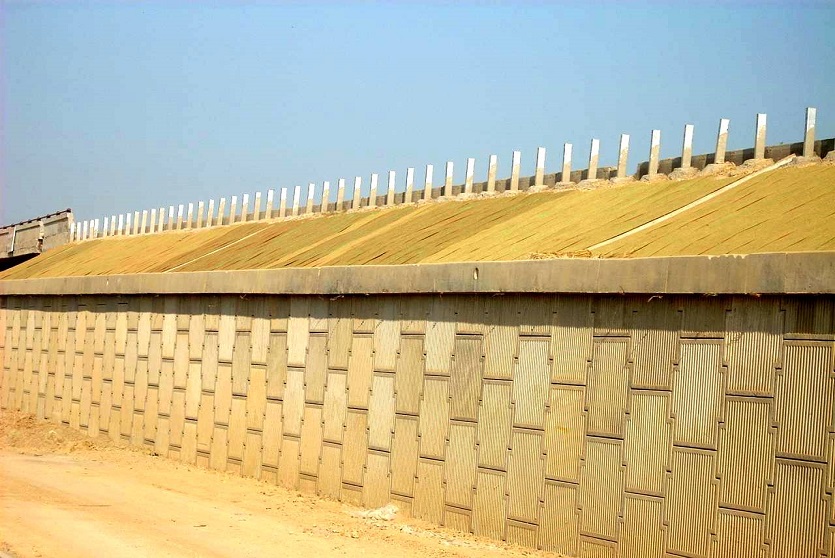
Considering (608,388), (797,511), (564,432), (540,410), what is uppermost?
(608,388)

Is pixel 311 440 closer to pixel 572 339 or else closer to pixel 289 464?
pixel 289 464

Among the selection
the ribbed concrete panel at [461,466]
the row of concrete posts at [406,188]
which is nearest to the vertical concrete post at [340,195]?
the row of concrete posts at [406,188]

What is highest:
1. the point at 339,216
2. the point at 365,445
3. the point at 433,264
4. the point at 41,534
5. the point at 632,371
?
the point at 339,216

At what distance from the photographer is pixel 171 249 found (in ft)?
94.2

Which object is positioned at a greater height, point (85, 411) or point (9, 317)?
point (9, 317)

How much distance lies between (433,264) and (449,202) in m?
6.36

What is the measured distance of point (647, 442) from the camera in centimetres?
1260

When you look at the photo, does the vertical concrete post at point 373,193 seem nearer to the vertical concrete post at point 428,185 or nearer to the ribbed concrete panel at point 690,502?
the vertical concrete post at point 428,185

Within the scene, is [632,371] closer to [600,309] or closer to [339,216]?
[600,309]

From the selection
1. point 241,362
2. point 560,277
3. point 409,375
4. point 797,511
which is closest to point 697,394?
point 797,511

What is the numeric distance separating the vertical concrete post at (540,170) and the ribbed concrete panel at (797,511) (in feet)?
31.5

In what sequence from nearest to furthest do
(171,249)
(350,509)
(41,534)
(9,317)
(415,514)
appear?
(41,534) → (415,514) → (350,509) → (171,249) → (9,317)

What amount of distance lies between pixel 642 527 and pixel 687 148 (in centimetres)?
697

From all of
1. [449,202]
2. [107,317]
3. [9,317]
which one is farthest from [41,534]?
[9,317]
